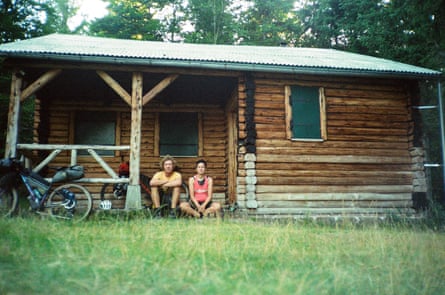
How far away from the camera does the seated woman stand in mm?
6270

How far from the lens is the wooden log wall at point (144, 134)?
889 cm

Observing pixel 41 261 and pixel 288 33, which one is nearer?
pixel 41 261

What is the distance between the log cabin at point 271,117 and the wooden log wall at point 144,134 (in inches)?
1.6

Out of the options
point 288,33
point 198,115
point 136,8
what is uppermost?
point 136,8

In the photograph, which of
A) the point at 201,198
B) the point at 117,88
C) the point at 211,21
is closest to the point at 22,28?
the point at 117,88

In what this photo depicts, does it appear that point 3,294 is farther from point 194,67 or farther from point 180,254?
point 194,67

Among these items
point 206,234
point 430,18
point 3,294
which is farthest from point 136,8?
point 3,294

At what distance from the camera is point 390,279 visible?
2641 mm

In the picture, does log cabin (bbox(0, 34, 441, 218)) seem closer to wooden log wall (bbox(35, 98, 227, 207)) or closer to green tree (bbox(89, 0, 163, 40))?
wooden log wall (bbox(35, 98, 227, 207))

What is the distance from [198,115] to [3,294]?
7.71 metres

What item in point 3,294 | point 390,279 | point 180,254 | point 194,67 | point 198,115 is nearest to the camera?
point 3,294

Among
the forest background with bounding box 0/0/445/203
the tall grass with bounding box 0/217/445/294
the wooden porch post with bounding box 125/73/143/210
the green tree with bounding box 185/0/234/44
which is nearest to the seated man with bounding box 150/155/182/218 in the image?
the wooden porch post with bounding box 125/73/143/210

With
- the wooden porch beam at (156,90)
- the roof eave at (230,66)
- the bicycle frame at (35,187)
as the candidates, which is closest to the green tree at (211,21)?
the roof eave at (230,66)

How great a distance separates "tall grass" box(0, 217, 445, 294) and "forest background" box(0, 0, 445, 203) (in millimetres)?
10433
